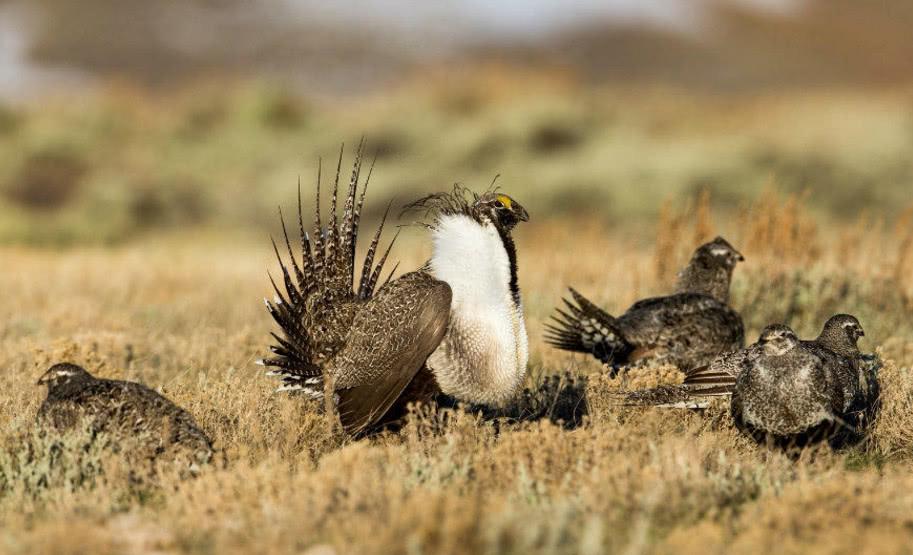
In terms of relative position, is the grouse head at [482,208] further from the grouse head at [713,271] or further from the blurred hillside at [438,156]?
the blurred hillside at [438,156]

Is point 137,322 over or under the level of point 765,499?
over

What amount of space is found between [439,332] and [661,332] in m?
2.27

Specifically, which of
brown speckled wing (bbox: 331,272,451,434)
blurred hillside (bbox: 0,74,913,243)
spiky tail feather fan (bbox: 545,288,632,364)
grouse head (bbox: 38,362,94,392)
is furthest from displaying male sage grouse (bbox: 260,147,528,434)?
blurred hillside (bbox: 0,74,913,243)

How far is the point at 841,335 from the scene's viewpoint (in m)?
5.44

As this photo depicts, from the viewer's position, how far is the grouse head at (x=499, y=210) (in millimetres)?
4992

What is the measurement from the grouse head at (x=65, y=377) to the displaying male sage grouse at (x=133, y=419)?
6 centimetres

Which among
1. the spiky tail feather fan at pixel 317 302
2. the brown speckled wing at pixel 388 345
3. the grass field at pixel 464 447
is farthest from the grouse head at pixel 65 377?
the brown speckled wing at pixel 388 345

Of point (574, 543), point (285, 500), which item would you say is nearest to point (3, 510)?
point (285, 500)

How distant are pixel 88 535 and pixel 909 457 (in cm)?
400

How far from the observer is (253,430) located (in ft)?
16.4

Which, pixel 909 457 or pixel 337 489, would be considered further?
pixel 909 457

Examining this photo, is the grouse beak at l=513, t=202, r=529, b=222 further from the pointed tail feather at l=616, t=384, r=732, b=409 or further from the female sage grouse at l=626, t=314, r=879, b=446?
the female sage grouse at l=626, t=314, r=879, b=446

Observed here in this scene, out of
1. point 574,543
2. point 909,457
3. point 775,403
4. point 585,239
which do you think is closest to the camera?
point 574,543

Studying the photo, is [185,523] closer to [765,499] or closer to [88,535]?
[88,535]
